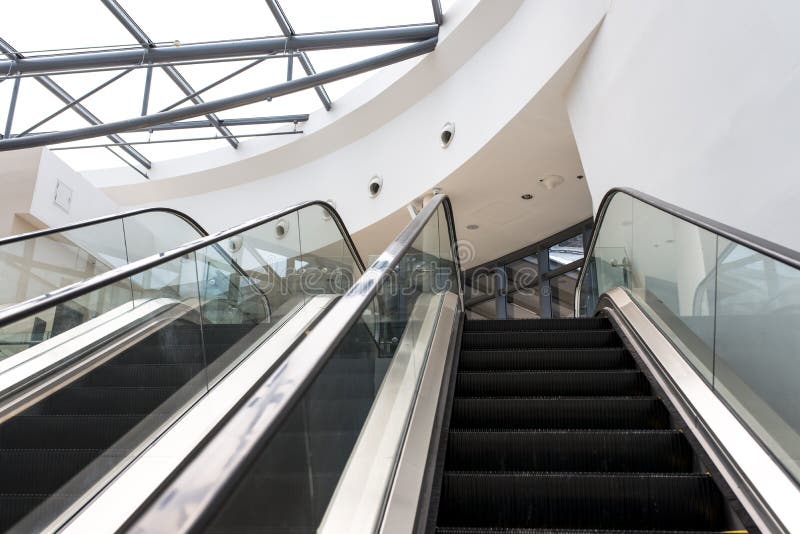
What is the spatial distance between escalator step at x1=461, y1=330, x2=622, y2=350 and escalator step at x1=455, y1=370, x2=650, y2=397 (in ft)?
2.63

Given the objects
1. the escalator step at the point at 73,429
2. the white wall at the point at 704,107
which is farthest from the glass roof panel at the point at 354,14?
the escalator step at the point at 73,429

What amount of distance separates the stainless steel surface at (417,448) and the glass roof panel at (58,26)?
7.27 m

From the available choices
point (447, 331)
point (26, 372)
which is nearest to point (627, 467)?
point (447, 331)

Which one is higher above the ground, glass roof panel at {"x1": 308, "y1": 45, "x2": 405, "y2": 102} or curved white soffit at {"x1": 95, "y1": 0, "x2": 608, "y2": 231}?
glass roof panel at {"x1": 308, "y1": 45, "x2": 405, "y2": 102}

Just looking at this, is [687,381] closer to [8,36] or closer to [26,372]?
[26,372]

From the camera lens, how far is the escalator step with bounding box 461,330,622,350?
4387mm

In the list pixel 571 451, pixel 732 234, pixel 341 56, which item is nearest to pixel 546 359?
pixel 571 451

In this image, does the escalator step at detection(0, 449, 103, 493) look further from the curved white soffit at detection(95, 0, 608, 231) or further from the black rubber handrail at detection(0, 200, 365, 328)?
the curved white soffit at detection(95, 0, 608, 231)

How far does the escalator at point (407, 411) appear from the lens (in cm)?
149

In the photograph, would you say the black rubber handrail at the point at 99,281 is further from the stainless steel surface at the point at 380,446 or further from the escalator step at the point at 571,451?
the escalator step at the point at 571,451

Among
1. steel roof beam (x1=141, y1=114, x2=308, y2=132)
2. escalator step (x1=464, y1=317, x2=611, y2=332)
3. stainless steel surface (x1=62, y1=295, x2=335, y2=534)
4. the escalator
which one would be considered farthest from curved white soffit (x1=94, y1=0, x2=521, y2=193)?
stainless steel surface (x1=62, y1=295, x2=335, y2=534)

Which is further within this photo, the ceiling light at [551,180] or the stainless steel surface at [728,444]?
the ceiling light at [551,180]

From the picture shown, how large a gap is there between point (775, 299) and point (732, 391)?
46 centimetres

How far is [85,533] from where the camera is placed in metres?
2.41
